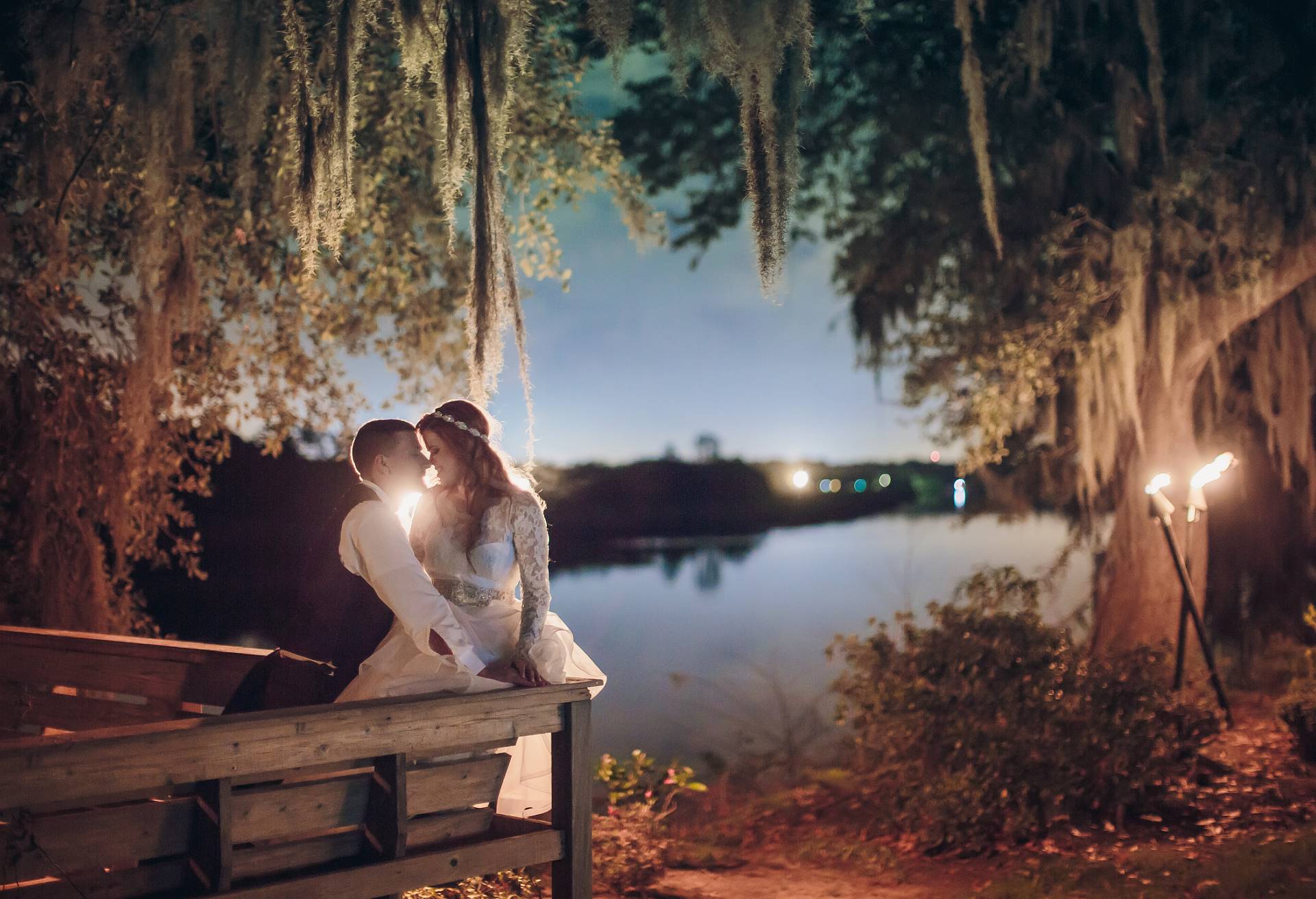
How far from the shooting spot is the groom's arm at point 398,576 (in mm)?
3309

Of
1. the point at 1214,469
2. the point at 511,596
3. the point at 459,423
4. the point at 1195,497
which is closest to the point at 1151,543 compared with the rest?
the point at 1195,497

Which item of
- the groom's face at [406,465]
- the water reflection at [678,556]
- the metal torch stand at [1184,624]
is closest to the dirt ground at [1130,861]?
the metal torch stand at [1184,624]

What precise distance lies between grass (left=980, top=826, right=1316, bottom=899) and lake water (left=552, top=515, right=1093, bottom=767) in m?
2.10

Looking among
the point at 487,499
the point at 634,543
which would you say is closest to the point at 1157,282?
the point at 487,499

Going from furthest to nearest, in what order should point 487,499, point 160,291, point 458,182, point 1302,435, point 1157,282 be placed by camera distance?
point 1302,435 → point 1157,282 → point 160,291 → point 458,182 → point 487,499

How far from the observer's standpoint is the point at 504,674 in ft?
11.8

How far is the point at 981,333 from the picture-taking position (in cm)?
905

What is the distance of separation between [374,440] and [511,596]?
0.71 m

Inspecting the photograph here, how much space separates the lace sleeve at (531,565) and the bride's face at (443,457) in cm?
23

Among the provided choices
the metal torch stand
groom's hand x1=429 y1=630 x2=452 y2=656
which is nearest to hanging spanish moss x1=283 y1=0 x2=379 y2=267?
groom's hand x1=429 y1=630 x2=452 y2=656

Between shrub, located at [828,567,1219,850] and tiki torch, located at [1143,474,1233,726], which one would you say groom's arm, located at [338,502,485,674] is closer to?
shrub, located at [828,567,1219,850]

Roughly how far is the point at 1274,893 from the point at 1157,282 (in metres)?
4.87

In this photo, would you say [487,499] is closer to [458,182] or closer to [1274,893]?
[458,182]

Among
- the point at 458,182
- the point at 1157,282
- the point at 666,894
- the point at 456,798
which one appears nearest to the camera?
the point at 456,798
